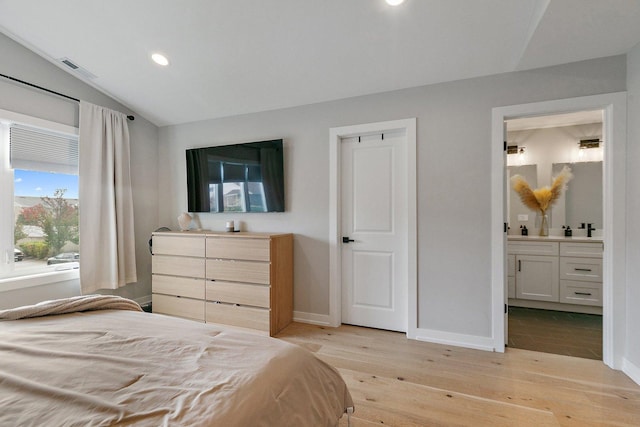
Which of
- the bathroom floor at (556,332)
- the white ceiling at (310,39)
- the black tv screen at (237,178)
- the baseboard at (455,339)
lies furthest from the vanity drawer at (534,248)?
the black tv screen at (237,178)

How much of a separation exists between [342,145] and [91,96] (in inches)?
113

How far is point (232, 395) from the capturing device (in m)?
0.82

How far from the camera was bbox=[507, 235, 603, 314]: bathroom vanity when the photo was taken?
3264mm

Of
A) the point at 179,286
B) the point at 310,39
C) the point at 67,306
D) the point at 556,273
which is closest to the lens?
the point at 67,306

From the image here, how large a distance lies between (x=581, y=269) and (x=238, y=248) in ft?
12.9

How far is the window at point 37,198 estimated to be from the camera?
2604 mm

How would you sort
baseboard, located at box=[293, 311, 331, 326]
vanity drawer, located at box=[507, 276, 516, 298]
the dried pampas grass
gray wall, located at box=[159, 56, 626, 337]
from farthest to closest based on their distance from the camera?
the dried pampas grass
vanity drawer, located at box=[507, 276, 516, 298]
baseboard, located at box=[293, 311, 331, 326]
gray wall, located at box=[159, 56, 626, 337]

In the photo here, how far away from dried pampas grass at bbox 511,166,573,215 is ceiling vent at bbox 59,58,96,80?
5.32 metres

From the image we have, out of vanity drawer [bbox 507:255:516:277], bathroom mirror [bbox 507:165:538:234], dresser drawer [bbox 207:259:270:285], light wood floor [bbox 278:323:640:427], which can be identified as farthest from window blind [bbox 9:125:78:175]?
bathroom mirror [bbox 507:165:538:234]

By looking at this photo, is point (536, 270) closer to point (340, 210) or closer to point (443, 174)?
point (443, 174)

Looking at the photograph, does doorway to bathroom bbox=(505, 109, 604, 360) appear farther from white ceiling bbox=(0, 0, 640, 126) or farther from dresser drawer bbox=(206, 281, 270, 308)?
dresser drawer bbox=(206, 281, 270, 308)

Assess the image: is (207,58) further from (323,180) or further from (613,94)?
(613,94)

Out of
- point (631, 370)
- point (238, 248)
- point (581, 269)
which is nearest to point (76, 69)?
point (238, 248)

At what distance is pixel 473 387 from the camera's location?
6.21 ft
